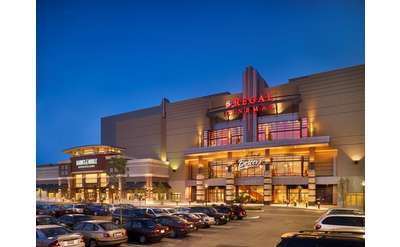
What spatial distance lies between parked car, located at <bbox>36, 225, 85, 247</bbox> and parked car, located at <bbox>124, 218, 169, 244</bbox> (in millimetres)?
2746

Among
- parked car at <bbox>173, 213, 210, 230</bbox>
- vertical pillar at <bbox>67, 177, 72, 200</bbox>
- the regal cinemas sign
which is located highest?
the regal cinemas sign

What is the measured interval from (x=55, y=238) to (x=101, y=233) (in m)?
1.87

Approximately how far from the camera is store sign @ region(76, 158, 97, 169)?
47.1 metres

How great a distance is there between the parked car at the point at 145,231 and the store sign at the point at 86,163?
3800cm

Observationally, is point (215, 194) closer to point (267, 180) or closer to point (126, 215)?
point (267, 180)

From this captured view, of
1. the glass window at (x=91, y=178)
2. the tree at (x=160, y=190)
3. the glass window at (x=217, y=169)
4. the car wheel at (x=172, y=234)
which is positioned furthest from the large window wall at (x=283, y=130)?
the car wheel at (x=172, y=234)

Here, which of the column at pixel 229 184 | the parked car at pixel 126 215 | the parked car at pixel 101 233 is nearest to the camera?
the parked car at pixel 101 233

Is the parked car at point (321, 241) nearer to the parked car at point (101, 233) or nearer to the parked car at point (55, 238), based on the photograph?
the parked car at point (55, 238)

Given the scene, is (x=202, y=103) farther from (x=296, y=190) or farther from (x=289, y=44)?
(x=289, y=44)

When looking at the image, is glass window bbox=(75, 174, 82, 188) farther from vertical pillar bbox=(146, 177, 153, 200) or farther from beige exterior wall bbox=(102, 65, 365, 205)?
vertical pillar bbox=(146, 177, 153, 200)

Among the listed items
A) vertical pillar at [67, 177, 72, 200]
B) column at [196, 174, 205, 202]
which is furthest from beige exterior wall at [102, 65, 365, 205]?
vertical pillar at [67, 177, 72, 200]

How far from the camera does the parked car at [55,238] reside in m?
7.44
